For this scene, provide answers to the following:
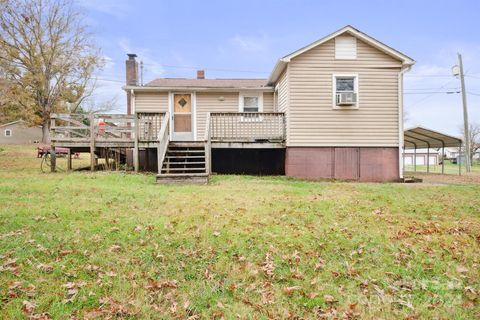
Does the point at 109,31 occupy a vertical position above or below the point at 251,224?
above

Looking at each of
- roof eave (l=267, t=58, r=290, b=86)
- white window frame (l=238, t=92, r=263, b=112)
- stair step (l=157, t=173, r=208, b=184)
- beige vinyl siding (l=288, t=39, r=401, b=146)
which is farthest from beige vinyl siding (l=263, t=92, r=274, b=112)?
stair step (l=157, t=173, r=208, b=184)

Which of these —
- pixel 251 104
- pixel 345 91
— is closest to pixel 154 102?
pixel 251 104

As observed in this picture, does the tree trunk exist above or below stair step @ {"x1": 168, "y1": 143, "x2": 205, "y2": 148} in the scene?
above

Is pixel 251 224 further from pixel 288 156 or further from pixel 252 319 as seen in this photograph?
pixel 288 156

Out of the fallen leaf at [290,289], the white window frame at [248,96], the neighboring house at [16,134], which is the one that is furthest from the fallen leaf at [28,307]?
the neighboring house at [16,134]

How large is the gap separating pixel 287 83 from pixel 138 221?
8325 millimetres

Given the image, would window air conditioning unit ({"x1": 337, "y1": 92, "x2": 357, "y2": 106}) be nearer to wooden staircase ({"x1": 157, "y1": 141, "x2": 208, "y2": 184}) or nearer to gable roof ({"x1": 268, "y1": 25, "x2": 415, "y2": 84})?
gable roof ({"x1": 268, "y1": 25, "x2": 415, "y2": 84})

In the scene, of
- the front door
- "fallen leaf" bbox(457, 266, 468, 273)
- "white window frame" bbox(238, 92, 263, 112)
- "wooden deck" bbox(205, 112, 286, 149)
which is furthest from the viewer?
"white window frame" bbox(238, 92, 263, 112)

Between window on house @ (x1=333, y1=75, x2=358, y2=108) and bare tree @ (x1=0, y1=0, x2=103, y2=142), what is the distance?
77.0 feet

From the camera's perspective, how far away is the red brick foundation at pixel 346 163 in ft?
38.9

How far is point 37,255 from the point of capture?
3.84 m

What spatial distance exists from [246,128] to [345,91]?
3901 millimetres

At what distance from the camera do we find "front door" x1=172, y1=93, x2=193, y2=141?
47.5 feet

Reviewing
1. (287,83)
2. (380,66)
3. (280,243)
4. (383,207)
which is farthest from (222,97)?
(280,243)
